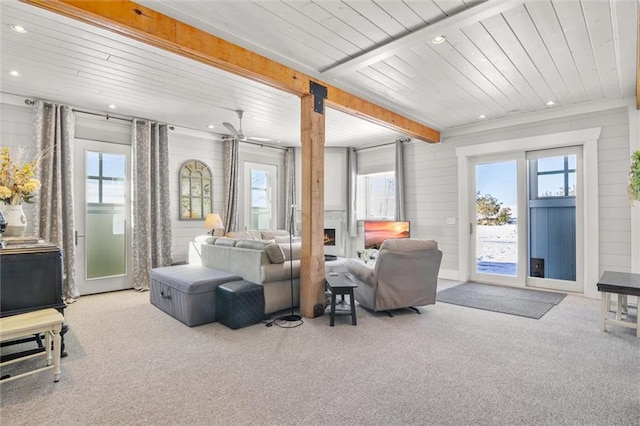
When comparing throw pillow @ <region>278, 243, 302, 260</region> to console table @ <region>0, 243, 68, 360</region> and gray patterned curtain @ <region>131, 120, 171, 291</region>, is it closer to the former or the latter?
console table @ <region>0, 243, 68, 360</region>

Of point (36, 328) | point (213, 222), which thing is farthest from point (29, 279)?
point (213, 222)

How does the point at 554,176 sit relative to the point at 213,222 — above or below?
above

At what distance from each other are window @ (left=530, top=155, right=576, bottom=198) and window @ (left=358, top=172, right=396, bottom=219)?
2589 mm

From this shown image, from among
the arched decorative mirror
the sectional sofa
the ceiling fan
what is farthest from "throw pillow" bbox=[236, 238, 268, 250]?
the arched decorative mirror

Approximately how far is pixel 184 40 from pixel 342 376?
9.74 feet

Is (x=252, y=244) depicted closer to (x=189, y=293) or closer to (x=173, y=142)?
(x=189, y=293)

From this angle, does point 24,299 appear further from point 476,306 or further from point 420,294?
point 476,306

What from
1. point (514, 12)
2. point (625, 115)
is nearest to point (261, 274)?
point (514, 12)

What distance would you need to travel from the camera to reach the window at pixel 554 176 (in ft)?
17.1

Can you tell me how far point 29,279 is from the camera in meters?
2.64

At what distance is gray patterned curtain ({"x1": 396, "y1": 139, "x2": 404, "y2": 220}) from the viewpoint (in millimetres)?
6770

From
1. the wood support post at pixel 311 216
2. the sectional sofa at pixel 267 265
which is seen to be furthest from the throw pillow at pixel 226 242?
the wood support post at pixel 311 216

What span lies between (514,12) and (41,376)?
459 centimetres

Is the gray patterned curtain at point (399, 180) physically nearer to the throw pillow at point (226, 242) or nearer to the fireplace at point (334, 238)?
the fireplace at point (334, 238)
